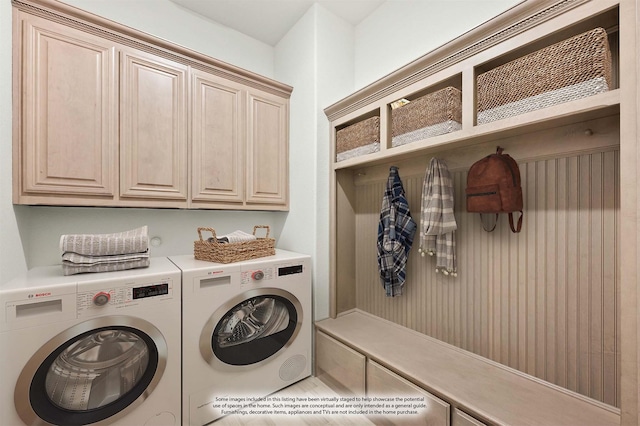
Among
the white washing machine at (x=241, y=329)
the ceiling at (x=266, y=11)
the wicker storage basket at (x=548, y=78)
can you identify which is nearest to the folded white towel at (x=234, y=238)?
the white washing machine at (x=241, y=329)

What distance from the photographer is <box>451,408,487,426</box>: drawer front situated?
1097 mm

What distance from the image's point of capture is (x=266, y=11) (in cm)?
212

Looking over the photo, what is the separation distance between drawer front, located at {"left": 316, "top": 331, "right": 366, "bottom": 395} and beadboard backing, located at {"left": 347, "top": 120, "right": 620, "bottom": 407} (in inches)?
20.7

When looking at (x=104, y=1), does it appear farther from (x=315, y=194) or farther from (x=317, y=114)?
(x=315, y=194)

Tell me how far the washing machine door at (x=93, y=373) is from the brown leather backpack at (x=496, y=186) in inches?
68.9

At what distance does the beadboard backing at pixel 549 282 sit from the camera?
1119 millimetres

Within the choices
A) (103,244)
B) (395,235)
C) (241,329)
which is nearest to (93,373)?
(103,244)

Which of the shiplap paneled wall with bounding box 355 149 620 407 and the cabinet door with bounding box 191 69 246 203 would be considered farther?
the cabinet door with bounding box 191 69 246 203

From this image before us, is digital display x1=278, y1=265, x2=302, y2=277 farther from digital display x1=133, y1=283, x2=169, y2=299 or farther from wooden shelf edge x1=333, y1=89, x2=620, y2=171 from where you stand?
wooden shelf edge x1=333, y1=89, x2=620, y2=171

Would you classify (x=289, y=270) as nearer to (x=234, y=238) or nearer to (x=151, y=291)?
(x=234, y=238)

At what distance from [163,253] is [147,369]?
2.81 ft

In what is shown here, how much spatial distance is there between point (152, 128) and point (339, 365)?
6.29 feet

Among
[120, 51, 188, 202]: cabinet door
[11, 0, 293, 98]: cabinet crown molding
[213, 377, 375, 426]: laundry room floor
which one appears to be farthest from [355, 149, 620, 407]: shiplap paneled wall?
[120, 51, 188, 202]: cabinet door

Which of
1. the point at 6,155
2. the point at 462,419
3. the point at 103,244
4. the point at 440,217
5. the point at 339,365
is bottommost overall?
the point at 339,365
